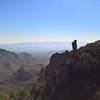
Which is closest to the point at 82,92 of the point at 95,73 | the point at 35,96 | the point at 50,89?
the point at 95,73

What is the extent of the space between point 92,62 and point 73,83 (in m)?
11.3

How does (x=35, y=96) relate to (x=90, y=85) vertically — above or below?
below

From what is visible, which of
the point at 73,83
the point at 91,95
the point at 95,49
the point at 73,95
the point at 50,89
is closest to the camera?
the point at 91,95

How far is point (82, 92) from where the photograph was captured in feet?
298

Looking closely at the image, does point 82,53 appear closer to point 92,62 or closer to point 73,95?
point 92,62

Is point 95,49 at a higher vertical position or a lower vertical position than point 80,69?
higher

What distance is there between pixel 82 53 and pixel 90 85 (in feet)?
63.0

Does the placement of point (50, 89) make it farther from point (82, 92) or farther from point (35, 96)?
point (82, 92)

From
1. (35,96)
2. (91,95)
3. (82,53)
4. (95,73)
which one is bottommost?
(35,96)

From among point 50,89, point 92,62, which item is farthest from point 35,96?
point 92,62

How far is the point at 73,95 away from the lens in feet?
304

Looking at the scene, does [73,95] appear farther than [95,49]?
No

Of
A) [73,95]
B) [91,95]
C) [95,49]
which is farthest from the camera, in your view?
[95,49]

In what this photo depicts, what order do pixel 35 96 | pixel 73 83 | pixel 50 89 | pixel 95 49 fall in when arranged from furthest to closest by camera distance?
1. pixel 35 96
2. pixel 50 89
3. pixel 95 49
4. pixel 73 83
